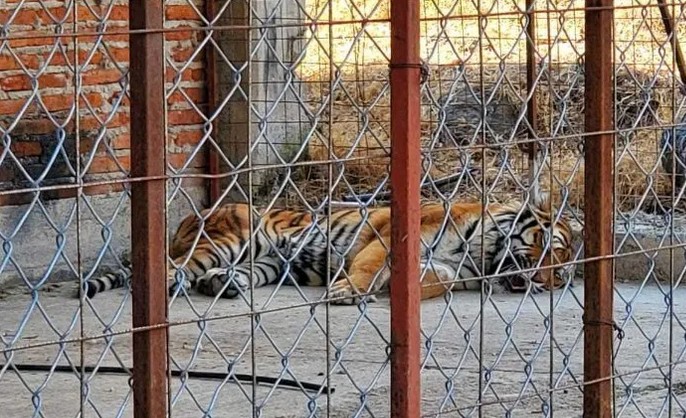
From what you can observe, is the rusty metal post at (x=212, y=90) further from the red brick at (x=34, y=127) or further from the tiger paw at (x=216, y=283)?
the red brick at (x=34, y=127)

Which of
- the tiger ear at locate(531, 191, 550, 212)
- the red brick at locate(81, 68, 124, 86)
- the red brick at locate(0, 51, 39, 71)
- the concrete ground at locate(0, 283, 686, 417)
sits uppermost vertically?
the red brick at locate(0, 51, 39, 71)

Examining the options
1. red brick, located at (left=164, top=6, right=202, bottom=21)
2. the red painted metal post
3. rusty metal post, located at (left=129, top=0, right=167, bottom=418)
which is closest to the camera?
rusty metal post, located at (left=129, top=0, right=167, bottom=418)

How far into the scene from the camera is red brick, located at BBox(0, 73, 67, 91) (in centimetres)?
702

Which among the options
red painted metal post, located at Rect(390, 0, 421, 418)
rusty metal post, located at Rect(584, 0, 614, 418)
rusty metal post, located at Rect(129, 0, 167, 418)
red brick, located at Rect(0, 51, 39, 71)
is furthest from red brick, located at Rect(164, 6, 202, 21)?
rusty metal post, located at Rect(129, 0, 167, 418)

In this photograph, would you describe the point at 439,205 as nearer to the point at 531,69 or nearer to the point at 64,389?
the point at 531,69

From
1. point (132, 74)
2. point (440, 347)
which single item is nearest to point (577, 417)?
point (440, 347)

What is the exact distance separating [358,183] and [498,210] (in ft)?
3.90

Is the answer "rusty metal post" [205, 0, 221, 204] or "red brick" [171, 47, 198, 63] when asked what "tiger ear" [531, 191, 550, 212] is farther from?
"red brick" [171, 47, 198, 63]

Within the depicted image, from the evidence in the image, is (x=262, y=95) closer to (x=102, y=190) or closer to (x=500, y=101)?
(x=102, y=190)

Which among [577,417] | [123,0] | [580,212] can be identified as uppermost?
[123,0]

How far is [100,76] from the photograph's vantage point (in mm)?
7371

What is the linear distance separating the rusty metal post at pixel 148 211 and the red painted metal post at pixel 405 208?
20.6 inches

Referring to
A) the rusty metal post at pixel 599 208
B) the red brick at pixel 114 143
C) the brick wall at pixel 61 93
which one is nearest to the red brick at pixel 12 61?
the brick wall at pixel 61 93

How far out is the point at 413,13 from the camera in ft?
9.91
